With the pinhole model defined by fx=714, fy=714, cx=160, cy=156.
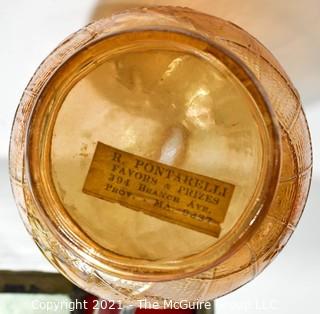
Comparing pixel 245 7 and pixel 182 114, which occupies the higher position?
pixel 245 7

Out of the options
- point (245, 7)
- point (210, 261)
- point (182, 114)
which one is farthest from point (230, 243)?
point (245, 7)

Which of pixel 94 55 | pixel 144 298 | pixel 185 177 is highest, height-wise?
pixel 94 55

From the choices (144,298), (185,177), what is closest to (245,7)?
(185,177)

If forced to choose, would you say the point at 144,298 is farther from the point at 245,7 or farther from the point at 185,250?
the point at 245,7

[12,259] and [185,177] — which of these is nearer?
[185,177]
